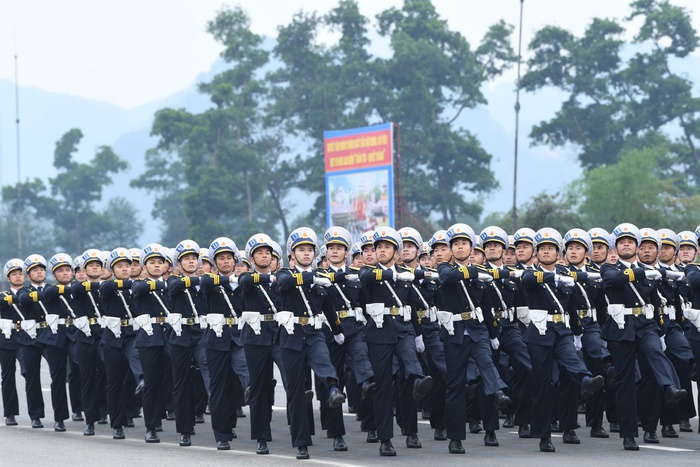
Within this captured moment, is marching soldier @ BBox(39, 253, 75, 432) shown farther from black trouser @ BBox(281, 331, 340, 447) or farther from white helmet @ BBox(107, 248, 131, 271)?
black trouser @ BBox(281, 331, 340, 447)

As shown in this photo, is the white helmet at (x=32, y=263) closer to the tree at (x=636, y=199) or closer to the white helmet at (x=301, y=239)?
the white helmet at (x=301, y=239)

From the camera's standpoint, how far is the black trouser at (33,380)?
17.1 m

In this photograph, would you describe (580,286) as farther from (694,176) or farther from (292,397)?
(694,176)

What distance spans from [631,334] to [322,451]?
131 inches

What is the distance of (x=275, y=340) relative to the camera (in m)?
13.5

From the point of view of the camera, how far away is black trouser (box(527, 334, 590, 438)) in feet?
43.9

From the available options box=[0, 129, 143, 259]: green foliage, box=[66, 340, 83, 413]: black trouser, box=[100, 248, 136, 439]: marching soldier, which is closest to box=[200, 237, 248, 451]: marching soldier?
box=[100, 248, 136, 439]: marching soldier

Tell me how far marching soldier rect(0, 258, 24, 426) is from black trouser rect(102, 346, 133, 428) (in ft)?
5.92

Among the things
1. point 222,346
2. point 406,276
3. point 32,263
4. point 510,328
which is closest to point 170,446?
point 222,346

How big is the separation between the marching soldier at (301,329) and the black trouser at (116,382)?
10.4 feet

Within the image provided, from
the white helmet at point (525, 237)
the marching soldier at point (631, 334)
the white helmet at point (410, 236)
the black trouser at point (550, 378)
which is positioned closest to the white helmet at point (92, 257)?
the white helmet at point (410, 236)

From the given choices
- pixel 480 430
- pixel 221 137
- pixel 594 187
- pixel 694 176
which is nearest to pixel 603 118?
pixel 694 176

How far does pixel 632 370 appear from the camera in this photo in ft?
44.1

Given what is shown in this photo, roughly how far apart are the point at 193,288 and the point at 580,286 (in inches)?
172
